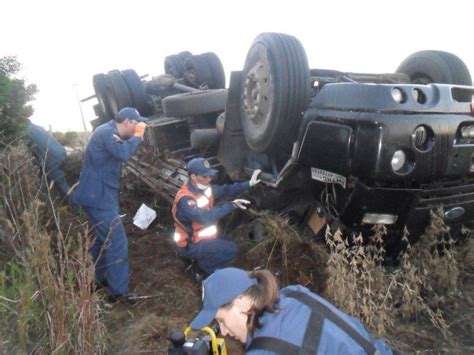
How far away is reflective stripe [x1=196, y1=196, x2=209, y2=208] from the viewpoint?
383 centimetres

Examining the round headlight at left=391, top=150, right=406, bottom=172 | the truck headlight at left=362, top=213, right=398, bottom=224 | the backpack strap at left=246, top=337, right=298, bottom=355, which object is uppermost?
the round headlight at left=391, top=150, right=406, bottom=172

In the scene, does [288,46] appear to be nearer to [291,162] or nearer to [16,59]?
[291,162]

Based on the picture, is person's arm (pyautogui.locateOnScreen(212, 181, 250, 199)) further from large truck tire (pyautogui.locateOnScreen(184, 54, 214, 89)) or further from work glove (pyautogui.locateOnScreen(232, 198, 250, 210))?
large truck tire (pyautogui.locateOnScreen(184, 54, 214, 89))

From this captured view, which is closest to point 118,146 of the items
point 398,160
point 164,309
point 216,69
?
point 164,309

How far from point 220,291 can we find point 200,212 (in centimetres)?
211

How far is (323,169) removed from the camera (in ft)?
9.34

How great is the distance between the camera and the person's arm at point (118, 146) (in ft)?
12.4

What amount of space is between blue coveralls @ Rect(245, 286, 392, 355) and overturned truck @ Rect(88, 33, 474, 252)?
1173 millimetres

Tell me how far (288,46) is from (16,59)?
76.6 inches

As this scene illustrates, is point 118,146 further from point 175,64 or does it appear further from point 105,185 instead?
point 175,64

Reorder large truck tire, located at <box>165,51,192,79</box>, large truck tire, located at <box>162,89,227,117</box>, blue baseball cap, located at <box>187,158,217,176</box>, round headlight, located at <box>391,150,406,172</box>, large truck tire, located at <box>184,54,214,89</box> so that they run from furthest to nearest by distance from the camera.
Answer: large truck tire, located at <box>165,51,192,79</box>, large truck tire, located at <box>184,54,214,89</box>, large truck tire, located at <box>162,89,227,117</box>, blue baseball cap, located at <box>187,158,217,176</box>, round headlight, located at <box>391,150,406,172</box>

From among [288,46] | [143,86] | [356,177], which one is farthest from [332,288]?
[143,86]

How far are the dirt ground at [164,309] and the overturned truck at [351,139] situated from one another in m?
0.55

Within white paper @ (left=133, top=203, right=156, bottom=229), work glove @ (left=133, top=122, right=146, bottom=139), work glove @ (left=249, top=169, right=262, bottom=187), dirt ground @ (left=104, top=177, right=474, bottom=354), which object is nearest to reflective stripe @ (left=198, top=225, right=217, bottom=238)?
dirt ground @ (left=104, top=177, right=474, bottom=354)
